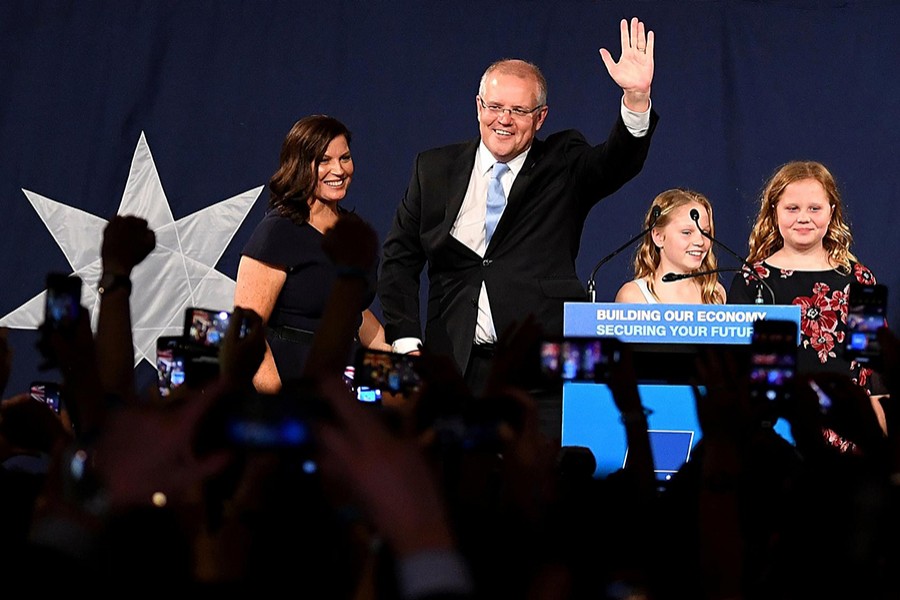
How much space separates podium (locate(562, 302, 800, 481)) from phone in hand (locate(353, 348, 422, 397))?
1.32 m

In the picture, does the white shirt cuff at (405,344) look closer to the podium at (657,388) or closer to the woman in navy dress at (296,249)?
the woman in navy dress at (296,249)

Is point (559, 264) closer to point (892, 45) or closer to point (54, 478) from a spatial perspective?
point (892, 45)

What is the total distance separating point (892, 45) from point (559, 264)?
2.29 meters

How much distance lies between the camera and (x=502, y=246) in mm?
3586

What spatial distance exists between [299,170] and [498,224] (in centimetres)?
61

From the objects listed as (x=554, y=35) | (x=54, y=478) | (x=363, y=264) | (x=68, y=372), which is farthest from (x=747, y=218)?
(x=54, y=478)

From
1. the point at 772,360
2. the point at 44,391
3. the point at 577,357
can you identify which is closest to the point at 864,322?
the point at 772,360

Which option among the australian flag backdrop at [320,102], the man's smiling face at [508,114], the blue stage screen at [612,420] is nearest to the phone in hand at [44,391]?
the blue stage screen at [612,420]

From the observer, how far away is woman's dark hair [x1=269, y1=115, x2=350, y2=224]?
11.6 feet

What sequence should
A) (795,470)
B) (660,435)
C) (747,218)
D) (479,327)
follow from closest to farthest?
(795,470), (660,435), (479,327), (747,218)

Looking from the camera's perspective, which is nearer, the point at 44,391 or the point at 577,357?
the point at 577,357

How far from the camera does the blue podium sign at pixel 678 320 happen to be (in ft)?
10.1

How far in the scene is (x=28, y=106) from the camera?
204 inches

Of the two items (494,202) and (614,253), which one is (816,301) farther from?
(494,202)
